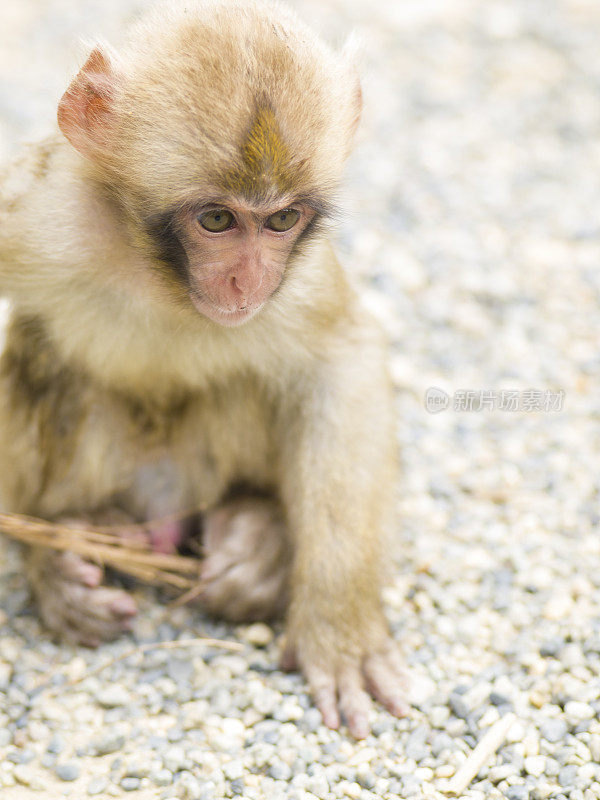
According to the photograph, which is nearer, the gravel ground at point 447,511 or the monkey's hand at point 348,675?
the gravel ground at point 447,511

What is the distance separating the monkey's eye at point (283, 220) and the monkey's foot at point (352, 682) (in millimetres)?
1326

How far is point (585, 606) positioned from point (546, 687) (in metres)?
0.42

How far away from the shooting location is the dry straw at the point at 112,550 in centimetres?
344

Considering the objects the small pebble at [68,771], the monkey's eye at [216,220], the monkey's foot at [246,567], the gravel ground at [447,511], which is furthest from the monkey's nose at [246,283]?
the small pebble at [68,771]

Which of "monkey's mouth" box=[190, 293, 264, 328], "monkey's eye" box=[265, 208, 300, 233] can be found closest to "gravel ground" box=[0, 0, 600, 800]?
"monkey's eye" box=[265, 208, 300, 233]

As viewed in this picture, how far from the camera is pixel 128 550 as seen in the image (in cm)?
364

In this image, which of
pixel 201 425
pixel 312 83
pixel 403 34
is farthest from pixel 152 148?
pixel 403 34

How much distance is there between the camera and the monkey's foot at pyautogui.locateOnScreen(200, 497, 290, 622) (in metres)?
3.50

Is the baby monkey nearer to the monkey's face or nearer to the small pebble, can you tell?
the monkey's face

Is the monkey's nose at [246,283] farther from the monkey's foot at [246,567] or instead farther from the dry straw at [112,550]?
the dry straw at [112,550]

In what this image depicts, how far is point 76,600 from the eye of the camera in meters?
3.46

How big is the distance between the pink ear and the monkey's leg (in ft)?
4.53

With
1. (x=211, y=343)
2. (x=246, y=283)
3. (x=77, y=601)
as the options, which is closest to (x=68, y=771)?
(x=77, y=601)

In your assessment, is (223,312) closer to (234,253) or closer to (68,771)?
(234,253)
